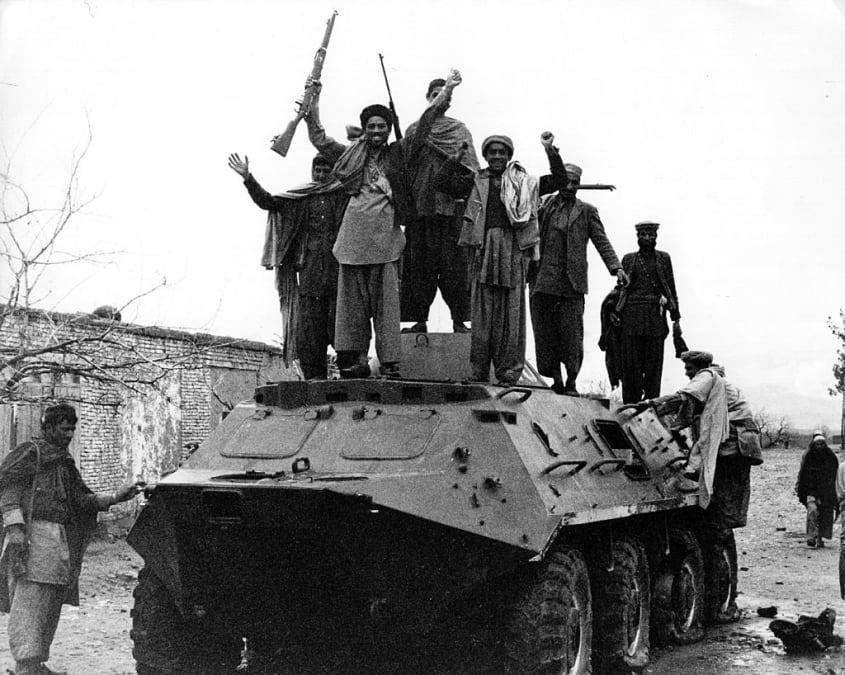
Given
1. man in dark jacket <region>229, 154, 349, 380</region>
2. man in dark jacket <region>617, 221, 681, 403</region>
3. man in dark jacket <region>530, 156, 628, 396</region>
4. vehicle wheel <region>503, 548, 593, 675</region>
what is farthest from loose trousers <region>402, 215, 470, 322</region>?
vehicle wheel <region>503, 548, 593, 675</region>

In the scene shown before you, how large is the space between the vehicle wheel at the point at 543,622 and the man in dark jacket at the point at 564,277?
3754 millimetres

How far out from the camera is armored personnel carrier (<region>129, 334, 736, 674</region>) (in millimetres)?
6188

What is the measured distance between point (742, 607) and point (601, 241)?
4139 mm

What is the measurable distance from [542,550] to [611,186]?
577 centimetres

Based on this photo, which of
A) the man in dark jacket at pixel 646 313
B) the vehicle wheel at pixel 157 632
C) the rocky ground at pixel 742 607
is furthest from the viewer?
the man in dark jacket at pixel 646 313

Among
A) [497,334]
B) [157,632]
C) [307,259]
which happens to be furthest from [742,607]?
[157,632]

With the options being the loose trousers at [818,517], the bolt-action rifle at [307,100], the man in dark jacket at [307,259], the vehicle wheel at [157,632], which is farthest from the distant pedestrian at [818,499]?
the vehicle wheel at [157,632]

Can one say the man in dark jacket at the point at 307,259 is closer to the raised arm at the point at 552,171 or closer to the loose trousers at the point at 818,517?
the raised arm at the point at 552,171

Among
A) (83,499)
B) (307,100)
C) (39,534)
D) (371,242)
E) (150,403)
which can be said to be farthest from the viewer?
(150,403)

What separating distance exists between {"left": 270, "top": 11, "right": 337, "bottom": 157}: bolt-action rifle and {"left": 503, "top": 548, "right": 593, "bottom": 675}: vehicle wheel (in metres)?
4.03

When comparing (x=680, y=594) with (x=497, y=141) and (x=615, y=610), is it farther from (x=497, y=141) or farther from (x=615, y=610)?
(x=497, y=141)

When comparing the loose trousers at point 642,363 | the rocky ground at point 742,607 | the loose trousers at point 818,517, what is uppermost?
the loose trousers at point 642,363

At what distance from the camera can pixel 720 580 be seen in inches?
423

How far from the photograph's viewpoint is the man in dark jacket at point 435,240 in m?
9.27
